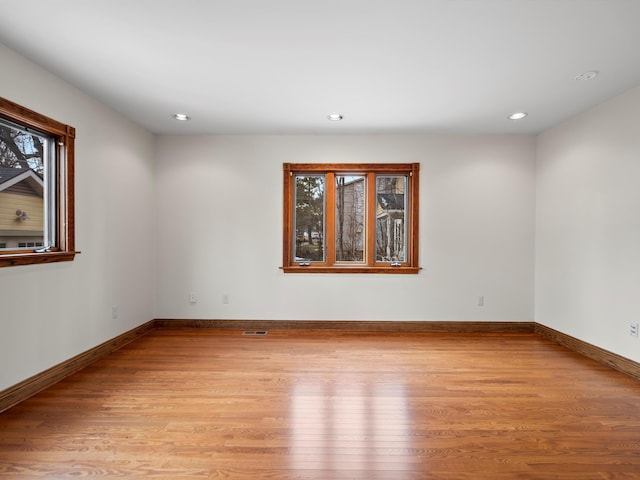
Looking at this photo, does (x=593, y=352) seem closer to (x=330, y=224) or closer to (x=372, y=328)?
(x=372, y=328)

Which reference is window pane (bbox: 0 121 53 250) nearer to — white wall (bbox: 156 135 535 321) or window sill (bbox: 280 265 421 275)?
white wall (bbox: 156 135 535 321)

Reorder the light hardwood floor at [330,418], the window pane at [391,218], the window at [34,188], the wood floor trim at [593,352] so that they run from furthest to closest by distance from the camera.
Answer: the window pane at [391,218], the wood floor trim at [593,352], the window at [34,188], the light hardwood floor at [330,418]

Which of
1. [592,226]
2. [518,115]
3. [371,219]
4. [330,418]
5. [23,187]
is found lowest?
[330,418]

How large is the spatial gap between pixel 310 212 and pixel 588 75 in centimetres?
298

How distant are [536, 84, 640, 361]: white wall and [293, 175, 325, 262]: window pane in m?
2.74

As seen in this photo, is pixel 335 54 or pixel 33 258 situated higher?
pixel 335 54

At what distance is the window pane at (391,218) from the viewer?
4.26 metres

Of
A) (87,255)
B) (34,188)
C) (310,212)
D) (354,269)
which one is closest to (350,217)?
(310,212)

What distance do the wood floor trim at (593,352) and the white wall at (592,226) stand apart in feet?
0.19

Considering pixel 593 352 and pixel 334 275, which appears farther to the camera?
pixel 334 275

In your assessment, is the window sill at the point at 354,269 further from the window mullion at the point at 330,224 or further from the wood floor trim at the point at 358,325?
the wood floor trim at the point at 358,325

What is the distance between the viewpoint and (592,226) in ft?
10.8

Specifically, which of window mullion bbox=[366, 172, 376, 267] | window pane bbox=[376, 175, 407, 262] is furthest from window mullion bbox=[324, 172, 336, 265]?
window pane bbox=[376, 175, 407, 262]

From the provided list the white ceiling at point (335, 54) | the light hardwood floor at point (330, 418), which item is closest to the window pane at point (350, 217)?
the white ceiling at point (335, 54)
